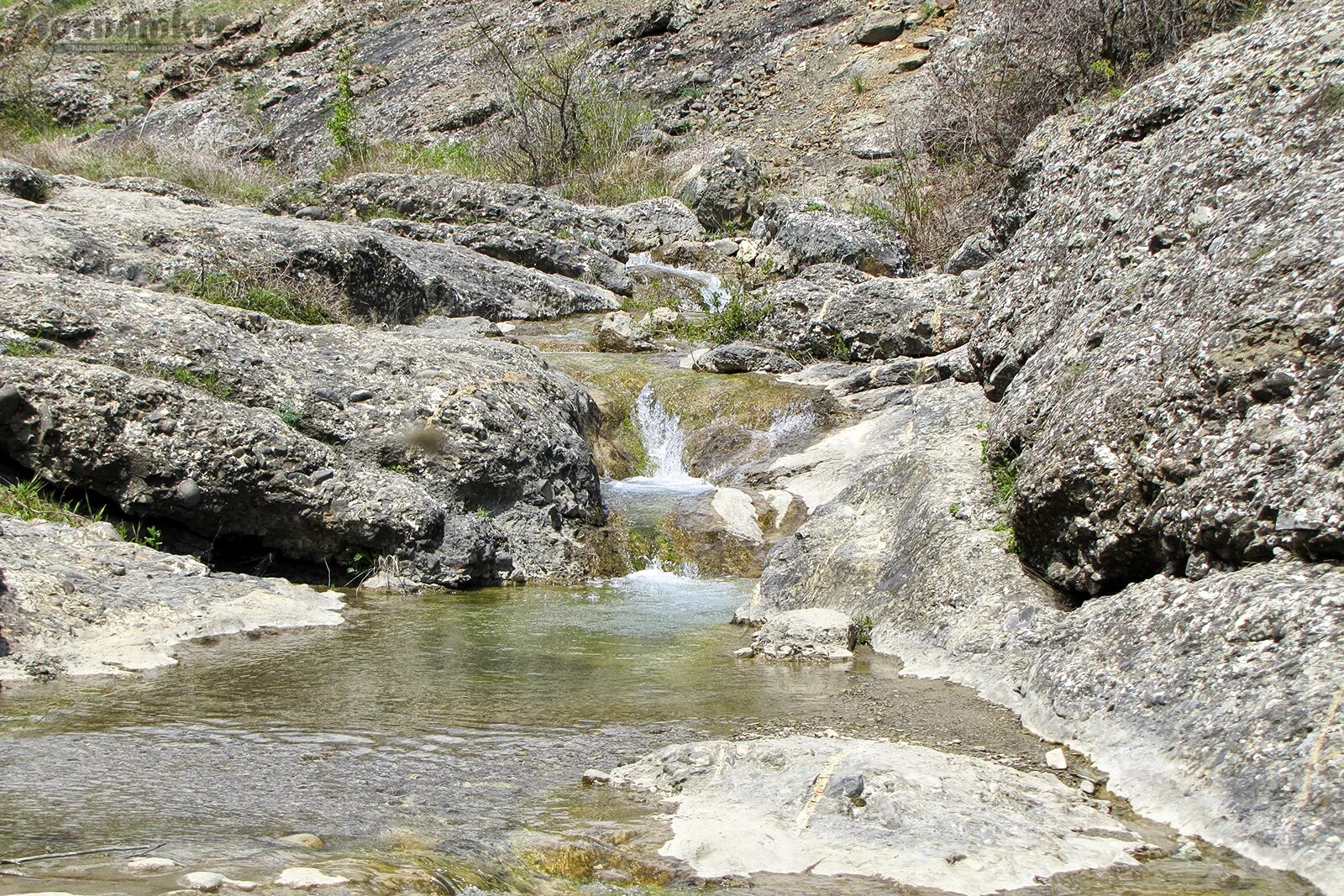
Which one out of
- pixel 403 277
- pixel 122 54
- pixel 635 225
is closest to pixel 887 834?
pixel 403 277

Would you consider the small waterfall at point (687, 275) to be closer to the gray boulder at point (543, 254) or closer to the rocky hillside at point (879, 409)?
the rocky hillside at point (879, 409)

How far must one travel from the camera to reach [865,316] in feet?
42.8

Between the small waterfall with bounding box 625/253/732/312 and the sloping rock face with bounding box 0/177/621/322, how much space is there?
5.64 feet

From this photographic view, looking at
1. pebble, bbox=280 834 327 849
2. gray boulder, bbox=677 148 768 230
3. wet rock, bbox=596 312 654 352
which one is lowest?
pebble, bbox=280 834 327 849

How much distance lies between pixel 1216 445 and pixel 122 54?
3383 centimetres

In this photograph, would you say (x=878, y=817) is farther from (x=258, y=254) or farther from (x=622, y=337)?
(x=622, y=337)

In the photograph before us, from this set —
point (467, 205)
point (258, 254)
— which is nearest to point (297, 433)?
point (258, 254)

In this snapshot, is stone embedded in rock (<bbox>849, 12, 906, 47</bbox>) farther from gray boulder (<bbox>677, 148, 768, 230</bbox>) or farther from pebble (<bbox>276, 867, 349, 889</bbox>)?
pebble (<bbox>276, 867, 349, 889</bbox>)

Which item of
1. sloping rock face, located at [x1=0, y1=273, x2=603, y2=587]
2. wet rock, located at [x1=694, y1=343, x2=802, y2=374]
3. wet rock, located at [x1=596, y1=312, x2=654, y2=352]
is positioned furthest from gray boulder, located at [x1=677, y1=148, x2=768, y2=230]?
sloping rock face, located at [x1=0, y1=273, x2=603, y2=587]

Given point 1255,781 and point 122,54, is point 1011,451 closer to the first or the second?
point 1255,781

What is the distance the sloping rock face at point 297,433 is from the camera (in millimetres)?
7199

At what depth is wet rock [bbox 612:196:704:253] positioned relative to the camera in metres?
19.0

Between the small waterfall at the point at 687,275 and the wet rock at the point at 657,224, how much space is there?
0.35 m

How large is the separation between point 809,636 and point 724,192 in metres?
14.5
